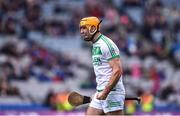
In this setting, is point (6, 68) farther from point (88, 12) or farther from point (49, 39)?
point (88, 12)

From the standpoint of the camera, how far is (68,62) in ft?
66.1

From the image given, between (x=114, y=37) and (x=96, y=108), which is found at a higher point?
(x=114, y=37)

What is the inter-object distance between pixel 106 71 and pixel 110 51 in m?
0.27

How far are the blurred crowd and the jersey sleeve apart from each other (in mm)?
9078

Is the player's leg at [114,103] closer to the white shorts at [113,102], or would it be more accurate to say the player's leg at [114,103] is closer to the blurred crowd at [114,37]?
the white shorts at [113,102]

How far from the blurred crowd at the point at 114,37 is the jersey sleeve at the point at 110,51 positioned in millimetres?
9078

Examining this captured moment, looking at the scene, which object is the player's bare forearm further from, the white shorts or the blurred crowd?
the blurred crowd

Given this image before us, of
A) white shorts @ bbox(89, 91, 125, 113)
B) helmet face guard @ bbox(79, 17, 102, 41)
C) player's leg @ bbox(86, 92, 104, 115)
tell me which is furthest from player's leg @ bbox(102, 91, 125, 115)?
helmet face guard @ bbox(79, 17, 102, 41)

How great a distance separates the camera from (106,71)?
929 centimetres

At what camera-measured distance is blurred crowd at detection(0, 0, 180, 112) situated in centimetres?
1944

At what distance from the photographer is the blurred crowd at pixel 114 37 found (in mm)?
19438

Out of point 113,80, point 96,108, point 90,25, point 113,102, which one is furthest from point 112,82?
point 90,25

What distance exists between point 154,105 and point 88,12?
13.6 ft

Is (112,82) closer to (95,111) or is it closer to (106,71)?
(106,71)
